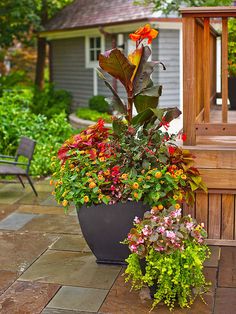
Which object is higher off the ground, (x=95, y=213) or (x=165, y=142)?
(x=165, y=142)

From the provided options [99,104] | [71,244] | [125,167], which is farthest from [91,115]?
[125,167]

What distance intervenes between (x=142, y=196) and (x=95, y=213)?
1.38 feet

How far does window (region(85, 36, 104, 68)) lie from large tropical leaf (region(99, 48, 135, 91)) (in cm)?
1203

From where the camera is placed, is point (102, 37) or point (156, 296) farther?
point (102, 37)

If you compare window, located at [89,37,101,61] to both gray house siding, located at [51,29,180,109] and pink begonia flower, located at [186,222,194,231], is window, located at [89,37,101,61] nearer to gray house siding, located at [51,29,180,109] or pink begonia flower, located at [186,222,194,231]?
gray house siding, located at [51,29,180,109]

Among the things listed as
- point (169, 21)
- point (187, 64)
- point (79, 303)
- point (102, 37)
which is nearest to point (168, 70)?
point (169, 21)

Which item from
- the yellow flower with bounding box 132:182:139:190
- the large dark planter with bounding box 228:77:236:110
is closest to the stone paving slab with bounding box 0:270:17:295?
the yellow flower with bounding box 132:182:139:190

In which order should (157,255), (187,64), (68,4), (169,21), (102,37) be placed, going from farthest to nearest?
(68,4) < (102,37) < (169,21) < (187,64) < (157,255)

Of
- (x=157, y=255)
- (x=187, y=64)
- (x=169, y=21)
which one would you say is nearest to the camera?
(x=157, y=255)


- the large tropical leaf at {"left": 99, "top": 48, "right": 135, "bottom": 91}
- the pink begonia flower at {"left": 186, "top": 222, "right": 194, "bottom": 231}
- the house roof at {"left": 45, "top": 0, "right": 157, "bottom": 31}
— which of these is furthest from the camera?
the house roof at {"left": 45, "top": 0, "right": 157, "bottom": 31}

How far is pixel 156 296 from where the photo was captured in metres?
3.95

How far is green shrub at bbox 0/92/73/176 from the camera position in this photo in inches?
364

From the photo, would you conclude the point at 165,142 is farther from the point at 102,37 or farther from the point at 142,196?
the point at 102,37

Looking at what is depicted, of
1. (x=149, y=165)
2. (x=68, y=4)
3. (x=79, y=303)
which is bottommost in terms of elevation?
(x=79, y=303)
